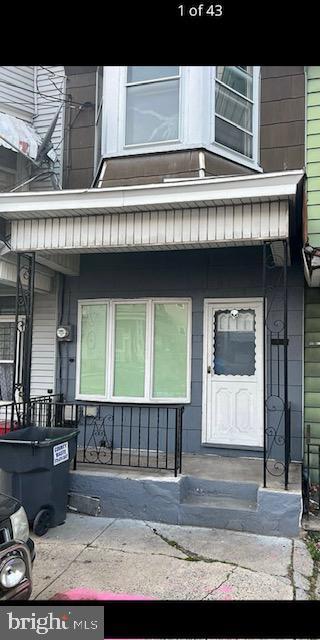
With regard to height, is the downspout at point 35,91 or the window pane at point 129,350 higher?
the downspout at point 35,91

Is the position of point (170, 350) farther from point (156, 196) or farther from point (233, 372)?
point (156, 196)

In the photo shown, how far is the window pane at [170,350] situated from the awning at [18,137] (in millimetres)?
2880

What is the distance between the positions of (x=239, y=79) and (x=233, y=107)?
1.38 feet

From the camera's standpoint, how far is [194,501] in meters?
4.64

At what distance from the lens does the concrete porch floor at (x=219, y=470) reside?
15.6 feet

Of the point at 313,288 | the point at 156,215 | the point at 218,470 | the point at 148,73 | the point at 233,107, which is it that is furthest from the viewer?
the point at 233,107

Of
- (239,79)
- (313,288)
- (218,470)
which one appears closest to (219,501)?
(218,470)

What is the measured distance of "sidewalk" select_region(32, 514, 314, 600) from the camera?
328 centimetres

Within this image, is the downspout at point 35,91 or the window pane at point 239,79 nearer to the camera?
the window pane at point 239,79

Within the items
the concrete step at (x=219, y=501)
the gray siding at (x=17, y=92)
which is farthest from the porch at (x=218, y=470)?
the gray siding at (x=17, y=92)

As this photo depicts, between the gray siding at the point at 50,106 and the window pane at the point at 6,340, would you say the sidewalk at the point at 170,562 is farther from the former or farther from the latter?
the gray siding at the point at 50,106

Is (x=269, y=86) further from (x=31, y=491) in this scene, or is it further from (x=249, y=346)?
(x=31, y=491)
